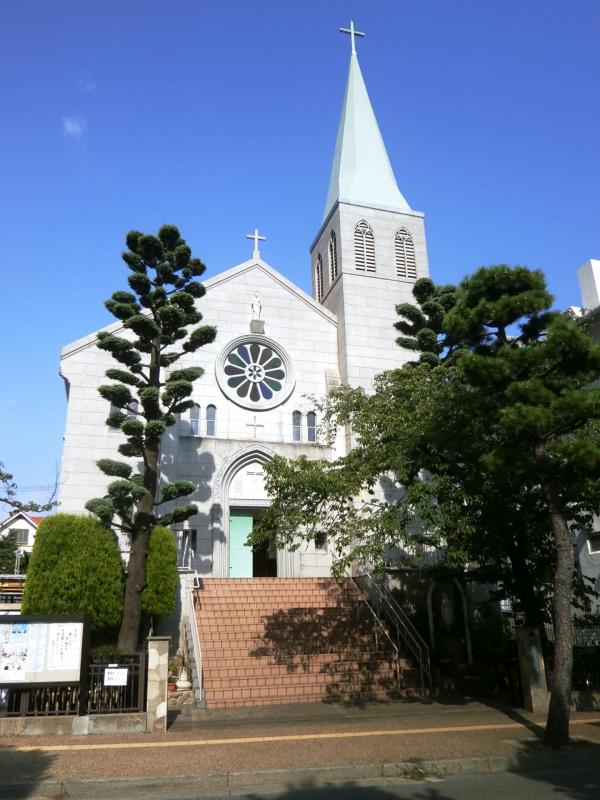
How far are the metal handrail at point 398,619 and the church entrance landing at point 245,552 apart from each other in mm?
3656

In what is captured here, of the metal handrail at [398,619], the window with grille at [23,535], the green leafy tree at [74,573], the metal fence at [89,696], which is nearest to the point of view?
the metal fence at [89,696]

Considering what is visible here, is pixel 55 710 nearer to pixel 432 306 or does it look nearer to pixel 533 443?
pixel 533 443

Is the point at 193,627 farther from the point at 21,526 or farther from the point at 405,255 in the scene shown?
the point at 21,526

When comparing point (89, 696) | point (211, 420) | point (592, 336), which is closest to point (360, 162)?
point (592, 336)

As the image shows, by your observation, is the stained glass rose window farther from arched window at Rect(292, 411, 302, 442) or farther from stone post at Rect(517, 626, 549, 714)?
stone post at Rect(517, 626, 549, 714)

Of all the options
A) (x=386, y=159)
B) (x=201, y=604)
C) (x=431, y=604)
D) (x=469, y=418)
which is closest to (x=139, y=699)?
(x=201, y=604)

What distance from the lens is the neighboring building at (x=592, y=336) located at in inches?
762

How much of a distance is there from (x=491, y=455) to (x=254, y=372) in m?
13.6

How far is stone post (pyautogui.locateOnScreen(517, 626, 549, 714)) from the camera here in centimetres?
1154

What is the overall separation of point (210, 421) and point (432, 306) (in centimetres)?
833

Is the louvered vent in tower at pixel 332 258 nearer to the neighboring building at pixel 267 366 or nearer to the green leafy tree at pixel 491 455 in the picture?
the neighboring building at pixel 267 366

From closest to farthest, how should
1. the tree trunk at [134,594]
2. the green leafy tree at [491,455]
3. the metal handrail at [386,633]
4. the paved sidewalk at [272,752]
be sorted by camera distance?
the paved sidewalk at [272,752]
the green leafy tree at [491,455]
the tree trunk at [134,594]
the metal handrail at [386,633]

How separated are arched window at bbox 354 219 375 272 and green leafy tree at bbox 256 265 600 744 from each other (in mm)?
10968

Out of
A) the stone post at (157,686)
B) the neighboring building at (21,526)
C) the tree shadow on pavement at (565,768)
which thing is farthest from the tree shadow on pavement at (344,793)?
the neighboring building at (21,526)
